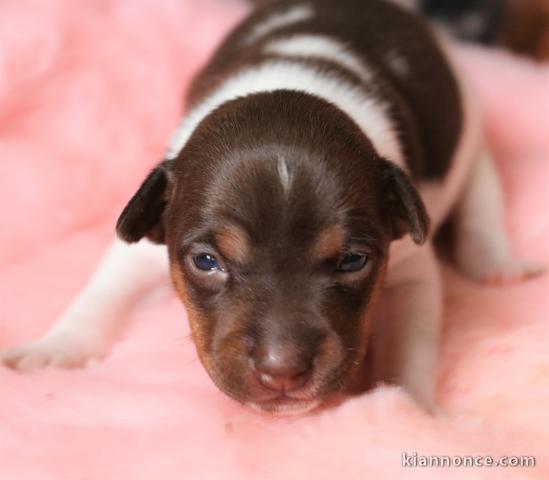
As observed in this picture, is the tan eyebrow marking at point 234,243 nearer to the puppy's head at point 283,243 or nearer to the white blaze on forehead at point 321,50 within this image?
the puppy's head at point 283,243

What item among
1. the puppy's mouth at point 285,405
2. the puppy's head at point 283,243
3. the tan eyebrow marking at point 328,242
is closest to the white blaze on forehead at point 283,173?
the puppy's head at point 283,243

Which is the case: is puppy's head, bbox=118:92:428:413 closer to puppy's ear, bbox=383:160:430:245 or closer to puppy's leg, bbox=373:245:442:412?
puppy's ear, bbox=383:160:430:245

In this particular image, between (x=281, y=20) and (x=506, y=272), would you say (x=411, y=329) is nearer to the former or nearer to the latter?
(x=506, y=272)

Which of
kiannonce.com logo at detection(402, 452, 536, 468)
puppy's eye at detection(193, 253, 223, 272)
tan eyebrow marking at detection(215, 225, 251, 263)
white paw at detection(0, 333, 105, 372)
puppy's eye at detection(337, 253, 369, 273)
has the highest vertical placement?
tan eyebrow marking at detection(215, 225, 251, 263)

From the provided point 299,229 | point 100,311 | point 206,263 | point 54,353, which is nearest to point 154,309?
point 100,311

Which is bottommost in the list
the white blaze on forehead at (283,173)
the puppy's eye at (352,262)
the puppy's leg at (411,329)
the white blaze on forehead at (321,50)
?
the puppy's leg at (411,329)

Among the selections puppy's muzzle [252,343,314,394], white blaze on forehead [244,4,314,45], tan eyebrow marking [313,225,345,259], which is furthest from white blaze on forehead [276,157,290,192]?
white blaze on forehead [244,4,314,45]
